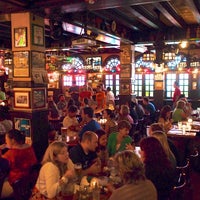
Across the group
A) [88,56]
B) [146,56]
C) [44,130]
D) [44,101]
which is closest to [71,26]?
[44,101]

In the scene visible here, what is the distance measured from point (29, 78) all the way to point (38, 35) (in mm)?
979

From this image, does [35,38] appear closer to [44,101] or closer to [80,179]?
[44,101]

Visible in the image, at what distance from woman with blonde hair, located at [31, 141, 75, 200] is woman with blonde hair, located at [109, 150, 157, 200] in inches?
23.5

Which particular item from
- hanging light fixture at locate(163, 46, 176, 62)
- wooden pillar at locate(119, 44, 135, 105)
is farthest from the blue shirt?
wooden pillar at locate(119, 44, 135, 105)

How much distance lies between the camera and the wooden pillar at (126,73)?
10945 mm

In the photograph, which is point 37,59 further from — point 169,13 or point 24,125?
point 169,13

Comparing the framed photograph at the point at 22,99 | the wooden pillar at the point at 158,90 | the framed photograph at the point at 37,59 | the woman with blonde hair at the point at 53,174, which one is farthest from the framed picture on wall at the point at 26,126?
the wooden pillar at the point at 158,90

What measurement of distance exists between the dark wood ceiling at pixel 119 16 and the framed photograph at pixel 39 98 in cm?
142

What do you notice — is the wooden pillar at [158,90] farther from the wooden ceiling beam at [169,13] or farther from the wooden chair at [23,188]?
the wooden chair at [23,188]

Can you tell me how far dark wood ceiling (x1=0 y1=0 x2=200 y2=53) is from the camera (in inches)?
213

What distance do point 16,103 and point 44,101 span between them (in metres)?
0.61

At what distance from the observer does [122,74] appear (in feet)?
36.6

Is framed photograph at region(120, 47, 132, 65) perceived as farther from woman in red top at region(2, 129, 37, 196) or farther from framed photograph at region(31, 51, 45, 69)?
woman in red top at region(2, 129, 37, 196)

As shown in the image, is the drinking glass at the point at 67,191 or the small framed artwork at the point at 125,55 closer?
the drinking glass at the point at 67,191
